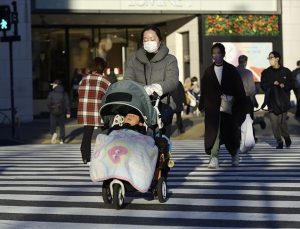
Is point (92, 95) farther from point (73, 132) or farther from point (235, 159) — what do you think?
point (73, 132)

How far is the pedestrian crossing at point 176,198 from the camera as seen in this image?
749 centimetres

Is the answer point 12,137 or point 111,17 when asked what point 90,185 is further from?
point 111,17

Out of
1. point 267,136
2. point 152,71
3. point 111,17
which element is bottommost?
point 267,136

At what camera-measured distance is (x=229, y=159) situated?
46.4 ft

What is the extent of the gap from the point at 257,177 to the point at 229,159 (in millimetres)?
3033

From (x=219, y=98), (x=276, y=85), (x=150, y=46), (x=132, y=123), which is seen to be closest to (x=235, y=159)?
(x=219, y=98)

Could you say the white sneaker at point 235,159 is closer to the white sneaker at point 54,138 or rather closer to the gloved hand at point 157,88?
the gloved hand at point 157,88

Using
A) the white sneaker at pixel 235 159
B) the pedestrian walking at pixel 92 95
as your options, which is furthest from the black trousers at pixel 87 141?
the white sneaker at pixel 235 159

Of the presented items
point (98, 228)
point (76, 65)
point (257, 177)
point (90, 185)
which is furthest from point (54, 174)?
point (76, 65)

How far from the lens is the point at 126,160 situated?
7.88m

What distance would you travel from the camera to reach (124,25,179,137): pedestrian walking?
9102 mm

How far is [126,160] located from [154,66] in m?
1.68

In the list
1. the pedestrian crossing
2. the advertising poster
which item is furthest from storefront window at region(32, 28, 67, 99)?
the pedestrian crossing

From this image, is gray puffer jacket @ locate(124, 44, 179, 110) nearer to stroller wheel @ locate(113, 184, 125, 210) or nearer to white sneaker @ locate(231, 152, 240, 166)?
stroller wheel @ locate(113, 184, 125, 210)
